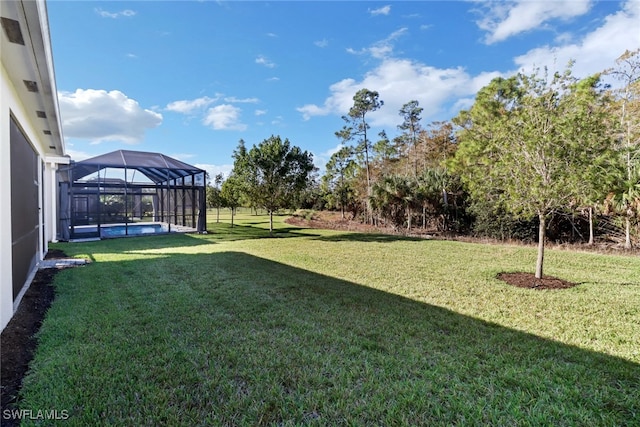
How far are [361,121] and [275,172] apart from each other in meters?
10.9

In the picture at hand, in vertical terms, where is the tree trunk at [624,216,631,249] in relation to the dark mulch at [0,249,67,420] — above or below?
above

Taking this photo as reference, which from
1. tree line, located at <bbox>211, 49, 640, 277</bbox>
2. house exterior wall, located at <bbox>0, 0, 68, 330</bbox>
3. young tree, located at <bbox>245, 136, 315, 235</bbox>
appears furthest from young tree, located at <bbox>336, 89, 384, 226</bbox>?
house exterior wall, located at <bbox>0, 0, 68, 330</bbox>

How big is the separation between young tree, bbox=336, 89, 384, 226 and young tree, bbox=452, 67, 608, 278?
15875mm

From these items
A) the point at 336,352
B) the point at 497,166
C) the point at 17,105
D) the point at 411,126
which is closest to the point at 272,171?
the point at 17,105

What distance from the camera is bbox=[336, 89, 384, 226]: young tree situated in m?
22.5

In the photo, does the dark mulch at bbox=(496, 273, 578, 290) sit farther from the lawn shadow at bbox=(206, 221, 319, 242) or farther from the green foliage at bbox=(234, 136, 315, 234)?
the green foliage at bbox=(234, 136, 315, 234)

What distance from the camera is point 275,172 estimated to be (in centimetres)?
1530

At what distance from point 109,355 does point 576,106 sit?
7961 mm

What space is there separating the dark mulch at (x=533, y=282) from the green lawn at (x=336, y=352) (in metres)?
0.30

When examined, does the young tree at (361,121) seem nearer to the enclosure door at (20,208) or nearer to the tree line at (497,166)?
the tree line at (497,166)

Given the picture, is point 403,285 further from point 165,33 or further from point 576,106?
point 165,33

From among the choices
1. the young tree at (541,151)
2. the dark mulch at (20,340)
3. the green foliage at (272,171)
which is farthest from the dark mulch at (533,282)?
the green foliage at (272,171)

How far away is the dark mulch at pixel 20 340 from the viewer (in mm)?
2424

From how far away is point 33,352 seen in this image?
10.0ft
